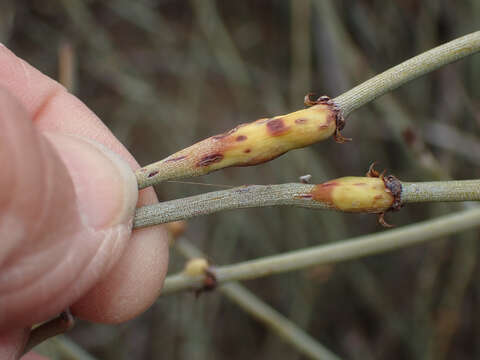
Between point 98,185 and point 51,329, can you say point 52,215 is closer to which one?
point 98,185

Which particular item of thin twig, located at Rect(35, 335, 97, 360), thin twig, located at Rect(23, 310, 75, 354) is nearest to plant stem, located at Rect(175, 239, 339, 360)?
thin twig, located at Rect(35, 335, 97, 360)

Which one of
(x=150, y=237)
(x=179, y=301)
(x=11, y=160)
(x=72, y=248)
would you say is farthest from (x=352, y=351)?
(x=11, y=160)

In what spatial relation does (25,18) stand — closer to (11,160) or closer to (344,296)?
(344,296)

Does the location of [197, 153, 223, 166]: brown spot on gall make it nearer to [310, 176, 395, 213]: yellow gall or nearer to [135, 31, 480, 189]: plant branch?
[135, 31, 480, 189]: plant branch

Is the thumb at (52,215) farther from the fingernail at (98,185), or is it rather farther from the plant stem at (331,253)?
the plant stem at (331,253)

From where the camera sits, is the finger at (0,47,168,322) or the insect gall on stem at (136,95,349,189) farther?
the finger at (0,47,168,322)

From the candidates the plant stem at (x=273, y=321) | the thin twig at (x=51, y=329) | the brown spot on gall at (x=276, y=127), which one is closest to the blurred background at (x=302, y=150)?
the plant stem at (x=273, y=321)
